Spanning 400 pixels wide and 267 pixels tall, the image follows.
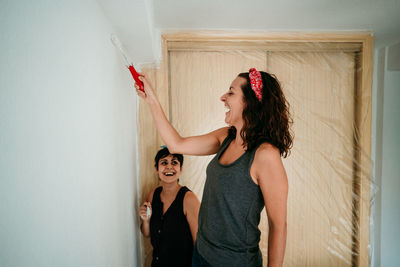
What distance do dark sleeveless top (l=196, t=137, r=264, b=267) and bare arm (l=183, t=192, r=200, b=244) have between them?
293 millimetres

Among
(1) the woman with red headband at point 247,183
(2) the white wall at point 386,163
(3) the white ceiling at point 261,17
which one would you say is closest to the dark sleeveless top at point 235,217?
(1) the woman with red headband at point 247,183

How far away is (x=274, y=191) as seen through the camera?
2.36 feet

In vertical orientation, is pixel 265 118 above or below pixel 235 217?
above

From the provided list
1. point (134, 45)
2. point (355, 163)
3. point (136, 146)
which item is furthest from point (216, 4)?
point (355, 163)

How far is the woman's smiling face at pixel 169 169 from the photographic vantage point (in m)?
1.16

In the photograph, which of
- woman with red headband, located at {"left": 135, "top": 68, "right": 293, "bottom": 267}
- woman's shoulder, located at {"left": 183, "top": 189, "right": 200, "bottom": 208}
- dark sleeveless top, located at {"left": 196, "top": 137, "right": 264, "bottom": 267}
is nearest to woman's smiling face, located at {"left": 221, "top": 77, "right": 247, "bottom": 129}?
woman with red headband, located at {"left": 135, "top": 68, "right": 293, "bottom": 267}

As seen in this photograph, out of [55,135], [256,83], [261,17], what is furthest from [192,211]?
[261,17]

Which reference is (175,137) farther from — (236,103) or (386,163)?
(386,163)

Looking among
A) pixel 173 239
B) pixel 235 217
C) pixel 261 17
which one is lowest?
pixel 173 239

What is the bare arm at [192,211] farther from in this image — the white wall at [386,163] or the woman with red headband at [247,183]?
the white wall at [386,163]

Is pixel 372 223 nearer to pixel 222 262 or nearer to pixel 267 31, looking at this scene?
pixel 222 262

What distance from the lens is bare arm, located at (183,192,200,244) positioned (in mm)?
1118

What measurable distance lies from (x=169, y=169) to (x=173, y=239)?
36 cm

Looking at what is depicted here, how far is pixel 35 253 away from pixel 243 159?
634 millimetres
